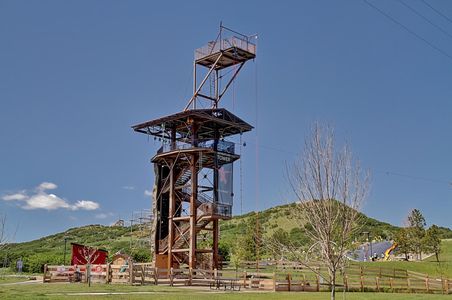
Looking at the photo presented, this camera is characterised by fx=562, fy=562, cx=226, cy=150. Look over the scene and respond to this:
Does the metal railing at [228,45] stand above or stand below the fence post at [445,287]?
above

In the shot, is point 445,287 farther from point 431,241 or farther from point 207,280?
point 431,241

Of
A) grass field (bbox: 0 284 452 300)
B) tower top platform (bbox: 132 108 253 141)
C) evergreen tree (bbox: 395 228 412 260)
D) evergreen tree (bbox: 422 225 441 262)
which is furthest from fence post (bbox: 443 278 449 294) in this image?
evergreen tree (bbox: 395 228 412 260)

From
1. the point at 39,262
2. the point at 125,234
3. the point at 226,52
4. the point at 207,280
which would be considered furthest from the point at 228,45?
the point at 125,234

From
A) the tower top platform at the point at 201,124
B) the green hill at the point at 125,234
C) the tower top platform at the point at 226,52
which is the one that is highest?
the tower top platform at the point at 226,52

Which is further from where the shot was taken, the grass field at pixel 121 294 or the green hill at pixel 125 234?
Answer: the green hill at pixel 125 234

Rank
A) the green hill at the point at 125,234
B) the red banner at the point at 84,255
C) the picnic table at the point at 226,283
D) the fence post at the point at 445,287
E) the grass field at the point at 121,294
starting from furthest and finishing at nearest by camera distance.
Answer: the green hill at the point at 125,234 < the red banner at the point at 84,255 < the fence post at the point at 445,287 < the picnic table at the point at 226,283 < the grass field at the point at 121,294

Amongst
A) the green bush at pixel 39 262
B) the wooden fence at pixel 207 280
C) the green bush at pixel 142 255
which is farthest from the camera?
the green bush at pixel 142 255

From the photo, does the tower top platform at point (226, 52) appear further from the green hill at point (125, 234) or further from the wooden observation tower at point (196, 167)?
the green hill at point (125, 234)

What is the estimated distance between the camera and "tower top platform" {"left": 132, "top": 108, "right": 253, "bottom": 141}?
49594 millimetres

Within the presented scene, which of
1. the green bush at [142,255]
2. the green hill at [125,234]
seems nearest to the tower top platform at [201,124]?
the green bush at [142,255]

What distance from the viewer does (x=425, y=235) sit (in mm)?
75688

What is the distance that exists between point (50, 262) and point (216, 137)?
96.7 ft

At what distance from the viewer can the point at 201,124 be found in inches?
1987

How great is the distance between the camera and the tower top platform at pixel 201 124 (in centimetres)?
4959
